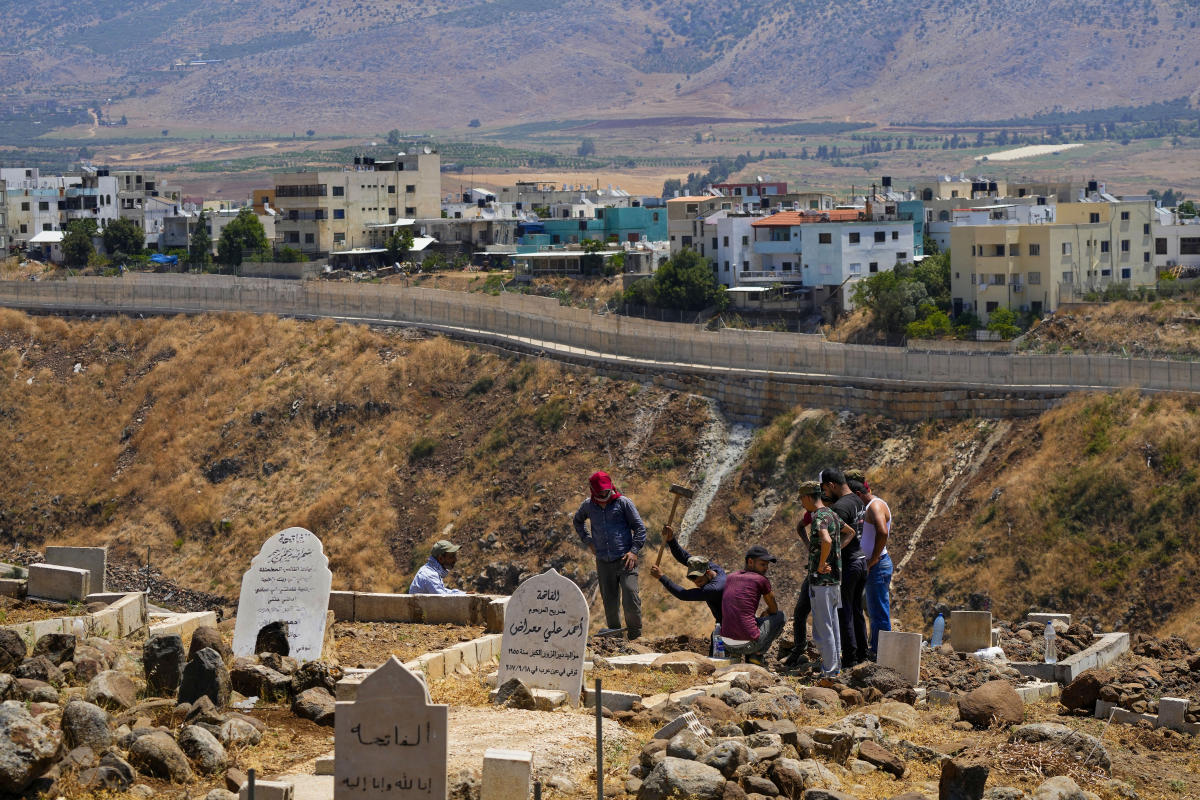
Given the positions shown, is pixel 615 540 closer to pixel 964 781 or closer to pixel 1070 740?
pixel 1070 740

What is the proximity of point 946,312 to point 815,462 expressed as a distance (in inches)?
795

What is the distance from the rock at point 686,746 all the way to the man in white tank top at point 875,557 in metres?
5.21

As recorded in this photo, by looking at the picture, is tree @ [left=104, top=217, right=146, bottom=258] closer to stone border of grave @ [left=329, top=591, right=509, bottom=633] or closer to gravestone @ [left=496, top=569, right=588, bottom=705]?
stone border of grave @ [left=329, top=591, right=509, bottom=633]

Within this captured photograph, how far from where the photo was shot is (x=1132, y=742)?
1398 centimetres

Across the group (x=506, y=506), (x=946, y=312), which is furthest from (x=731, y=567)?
(x=946, y=312)

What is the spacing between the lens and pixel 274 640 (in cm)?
1541

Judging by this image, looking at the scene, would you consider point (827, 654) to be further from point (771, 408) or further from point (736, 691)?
point (771, 408)

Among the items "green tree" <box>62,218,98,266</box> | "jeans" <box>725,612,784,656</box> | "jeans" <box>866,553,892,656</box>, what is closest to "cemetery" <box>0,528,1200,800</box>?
"jeans" <box>725,612,784,656</box>

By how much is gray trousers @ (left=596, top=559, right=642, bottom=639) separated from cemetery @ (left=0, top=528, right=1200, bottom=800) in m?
0.72

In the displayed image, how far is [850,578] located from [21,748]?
816 centimetres

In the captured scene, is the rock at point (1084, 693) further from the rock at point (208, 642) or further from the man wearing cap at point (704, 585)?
the rock at point (208, 642)

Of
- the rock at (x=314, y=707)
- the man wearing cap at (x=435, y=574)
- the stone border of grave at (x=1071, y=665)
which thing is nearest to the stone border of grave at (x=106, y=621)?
the man wearing cap at (x=435, y=574)

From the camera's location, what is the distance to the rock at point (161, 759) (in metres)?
11.6

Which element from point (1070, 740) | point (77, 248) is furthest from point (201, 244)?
point (1070, 740)
